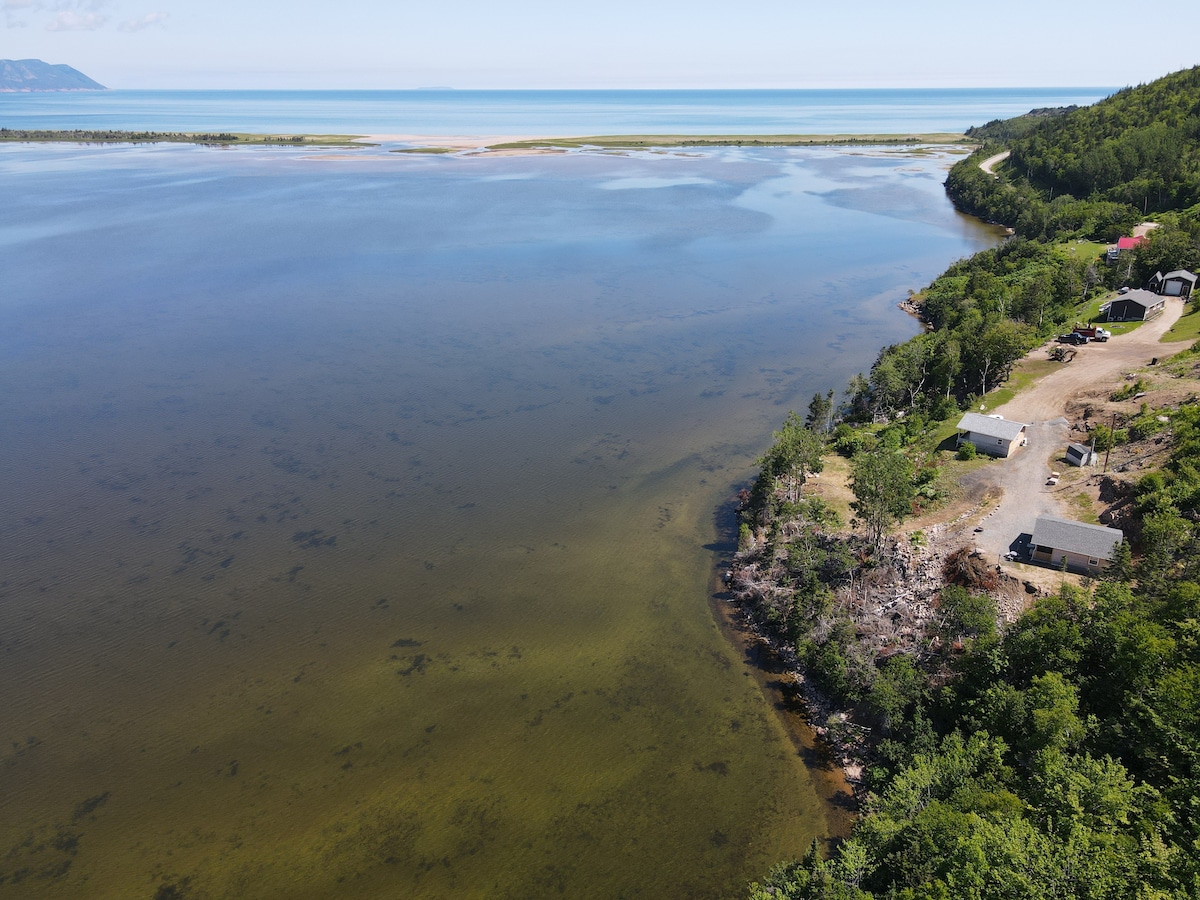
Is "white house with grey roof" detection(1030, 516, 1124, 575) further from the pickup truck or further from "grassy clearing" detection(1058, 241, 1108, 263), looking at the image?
"grassy clearing" detection(1058, 241, 1108, 263)

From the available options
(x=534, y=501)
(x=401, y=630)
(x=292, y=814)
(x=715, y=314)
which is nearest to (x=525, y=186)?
(x=715, y=314)

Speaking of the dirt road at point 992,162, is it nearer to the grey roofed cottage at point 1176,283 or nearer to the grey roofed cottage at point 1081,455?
the grey roofed cottage at point 1176,283

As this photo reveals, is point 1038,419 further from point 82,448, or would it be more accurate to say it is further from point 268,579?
point 82,448

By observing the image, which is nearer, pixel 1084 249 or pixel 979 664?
pixel 979 664

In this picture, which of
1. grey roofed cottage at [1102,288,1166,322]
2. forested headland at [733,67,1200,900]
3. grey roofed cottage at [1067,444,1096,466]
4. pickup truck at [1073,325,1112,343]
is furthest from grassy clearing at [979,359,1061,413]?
grey roofed cottage at [1102,288,1166,322]

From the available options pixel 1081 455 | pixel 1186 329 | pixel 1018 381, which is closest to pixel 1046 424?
pixel 1081 455

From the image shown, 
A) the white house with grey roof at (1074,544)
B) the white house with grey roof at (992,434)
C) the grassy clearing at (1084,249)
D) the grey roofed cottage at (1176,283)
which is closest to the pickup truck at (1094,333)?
the grey roofed cottage at (1176,283)

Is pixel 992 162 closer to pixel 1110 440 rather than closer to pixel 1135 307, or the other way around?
pixel 1135 307
